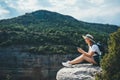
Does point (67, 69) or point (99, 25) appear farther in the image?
point (99, 25)

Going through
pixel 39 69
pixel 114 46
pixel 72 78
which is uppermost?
pixel 114 46

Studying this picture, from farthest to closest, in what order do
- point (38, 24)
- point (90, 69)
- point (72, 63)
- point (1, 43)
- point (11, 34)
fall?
point (38, 24) → point (11, 34) → point (1, 43) → point (72, 63) → point (90, 69)

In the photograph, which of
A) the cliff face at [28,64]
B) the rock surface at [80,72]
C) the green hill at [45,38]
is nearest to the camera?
the rock surface at [80,72]

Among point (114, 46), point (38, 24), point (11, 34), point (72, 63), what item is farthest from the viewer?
point (38, 24)

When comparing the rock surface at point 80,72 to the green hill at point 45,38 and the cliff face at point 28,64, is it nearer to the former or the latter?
the cliff face at point 28,64

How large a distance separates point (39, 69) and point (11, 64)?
5.38 m

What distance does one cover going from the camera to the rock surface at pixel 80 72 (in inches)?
592

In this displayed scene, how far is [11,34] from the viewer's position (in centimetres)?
8119

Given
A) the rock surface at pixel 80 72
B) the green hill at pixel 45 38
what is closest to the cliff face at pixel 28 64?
the green hill at pixel 45 38

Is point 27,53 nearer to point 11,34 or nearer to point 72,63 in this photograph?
point 11,34

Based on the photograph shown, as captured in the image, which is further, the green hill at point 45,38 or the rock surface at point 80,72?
the green hill at point 45,38

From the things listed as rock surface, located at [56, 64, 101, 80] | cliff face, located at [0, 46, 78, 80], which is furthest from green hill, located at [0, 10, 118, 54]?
rock surface, located at [56, 64, 101, 80]

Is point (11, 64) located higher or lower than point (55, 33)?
lower

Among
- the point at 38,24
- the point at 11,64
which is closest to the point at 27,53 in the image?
the point at 11,64
